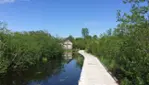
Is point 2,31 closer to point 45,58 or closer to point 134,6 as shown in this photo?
point 134,6

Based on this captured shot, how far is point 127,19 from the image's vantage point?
9070 millimetres

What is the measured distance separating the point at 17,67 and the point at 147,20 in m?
17.3

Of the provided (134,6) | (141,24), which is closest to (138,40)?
(141,24)

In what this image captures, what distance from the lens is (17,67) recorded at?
21953mm

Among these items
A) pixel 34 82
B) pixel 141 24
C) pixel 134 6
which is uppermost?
pixel 134 6

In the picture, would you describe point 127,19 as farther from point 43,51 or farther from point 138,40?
point 43,51

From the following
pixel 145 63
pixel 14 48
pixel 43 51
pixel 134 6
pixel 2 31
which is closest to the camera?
pixel 145 63

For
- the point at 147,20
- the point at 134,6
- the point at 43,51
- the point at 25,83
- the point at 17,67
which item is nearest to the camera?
the point at 147,20

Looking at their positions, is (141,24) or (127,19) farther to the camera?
(127,19)

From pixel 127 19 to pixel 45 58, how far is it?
27.0 m

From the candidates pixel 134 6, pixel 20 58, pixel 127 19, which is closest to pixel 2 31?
pixel 20 58

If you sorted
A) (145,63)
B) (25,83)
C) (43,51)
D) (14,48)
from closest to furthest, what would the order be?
(145,63)
(25,83)
(14,48)
(43,51)

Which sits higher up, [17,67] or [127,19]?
[127,19]

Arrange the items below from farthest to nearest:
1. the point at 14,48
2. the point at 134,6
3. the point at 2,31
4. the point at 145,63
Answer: the point at 14,48 < the point at 2,31 < the point at 134,6 < the point at 145,63
